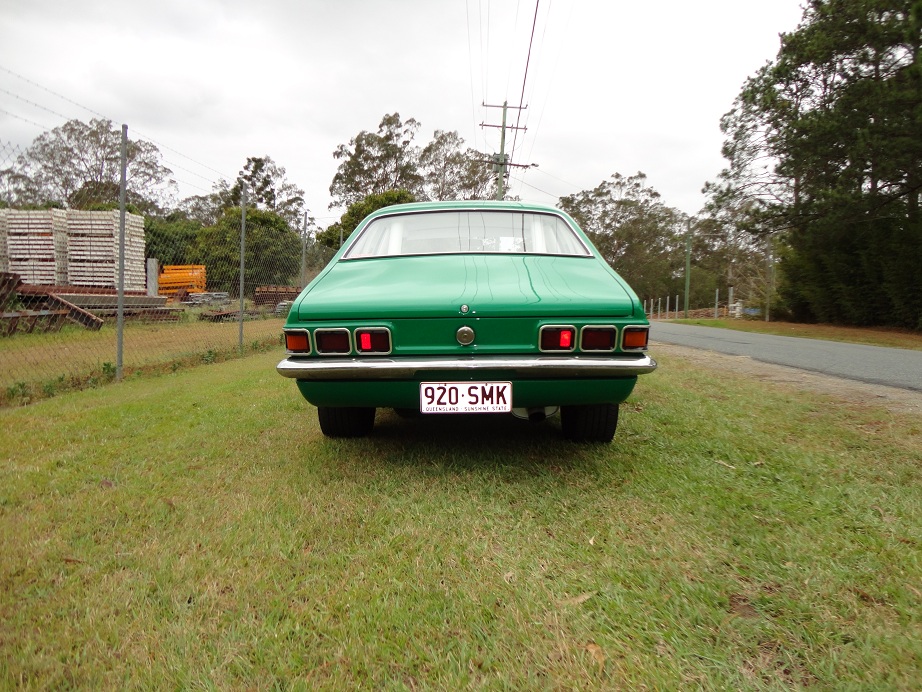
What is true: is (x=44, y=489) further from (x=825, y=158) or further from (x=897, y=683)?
(x=825, y=158)

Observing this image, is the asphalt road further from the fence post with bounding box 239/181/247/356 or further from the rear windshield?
the fence post with bounding box 239/181/247/356

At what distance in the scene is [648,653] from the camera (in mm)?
1319

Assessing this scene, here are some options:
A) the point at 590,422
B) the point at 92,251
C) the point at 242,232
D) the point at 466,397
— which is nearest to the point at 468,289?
the point at 466,397

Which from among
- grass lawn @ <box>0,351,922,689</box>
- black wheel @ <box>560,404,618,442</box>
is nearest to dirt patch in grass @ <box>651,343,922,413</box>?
grass lawn @ <box>0,351,922,689</box>

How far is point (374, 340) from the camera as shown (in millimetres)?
2346

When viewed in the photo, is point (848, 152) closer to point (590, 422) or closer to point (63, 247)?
point (590, 422)

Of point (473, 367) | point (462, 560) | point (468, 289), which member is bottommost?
point (462, 560)

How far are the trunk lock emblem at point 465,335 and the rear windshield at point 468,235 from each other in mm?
766

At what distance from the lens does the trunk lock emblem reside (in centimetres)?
233

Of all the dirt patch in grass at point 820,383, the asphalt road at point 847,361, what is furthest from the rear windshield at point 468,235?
the asphalt road at point 847,361

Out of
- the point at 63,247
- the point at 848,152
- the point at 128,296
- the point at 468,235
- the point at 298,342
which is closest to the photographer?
the point at 298,342

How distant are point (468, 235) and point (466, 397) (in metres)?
1.14

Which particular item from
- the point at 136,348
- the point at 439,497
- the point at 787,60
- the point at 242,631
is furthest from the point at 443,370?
the point at 787,60

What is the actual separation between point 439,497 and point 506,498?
0.89ft
